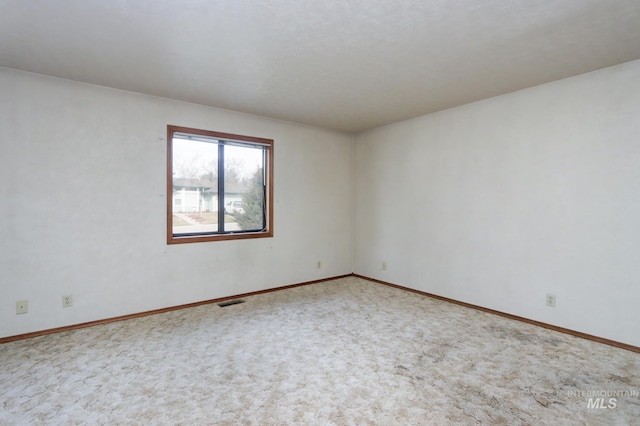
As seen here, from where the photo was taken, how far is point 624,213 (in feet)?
9.27

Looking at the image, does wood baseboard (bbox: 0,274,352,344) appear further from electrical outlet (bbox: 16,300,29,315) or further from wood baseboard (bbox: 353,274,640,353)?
wood baseboard (bbox: 353,274,640,353)

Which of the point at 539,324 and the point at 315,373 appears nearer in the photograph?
the point at 315,373

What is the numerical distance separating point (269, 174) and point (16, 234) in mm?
2811

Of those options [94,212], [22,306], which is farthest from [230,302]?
[22,306]

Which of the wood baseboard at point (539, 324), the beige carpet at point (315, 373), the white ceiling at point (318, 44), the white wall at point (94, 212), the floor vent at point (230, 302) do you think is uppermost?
the white ceiling at point (318, 44)

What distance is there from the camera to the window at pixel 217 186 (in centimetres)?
388

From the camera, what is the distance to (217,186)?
4.25 meters

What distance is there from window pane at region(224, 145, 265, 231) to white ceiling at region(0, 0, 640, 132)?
3.27ft

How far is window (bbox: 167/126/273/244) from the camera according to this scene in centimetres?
388

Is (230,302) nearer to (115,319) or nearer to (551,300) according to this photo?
(115,319)

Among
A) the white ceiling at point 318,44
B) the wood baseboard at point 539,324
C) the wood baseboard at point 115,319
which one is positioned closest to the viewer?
the white ceiling at point 318,44

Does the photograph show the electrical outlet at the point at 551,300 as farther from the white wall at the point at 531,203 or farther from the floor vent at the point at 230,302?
the floor vent at the point at 230,302

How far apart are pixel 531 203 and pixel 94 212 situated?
185 inches

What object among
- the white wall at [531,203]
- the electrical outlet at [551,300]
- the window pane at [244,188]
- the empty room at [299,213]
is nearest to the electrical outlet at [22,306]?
the empty room at [299,213]
